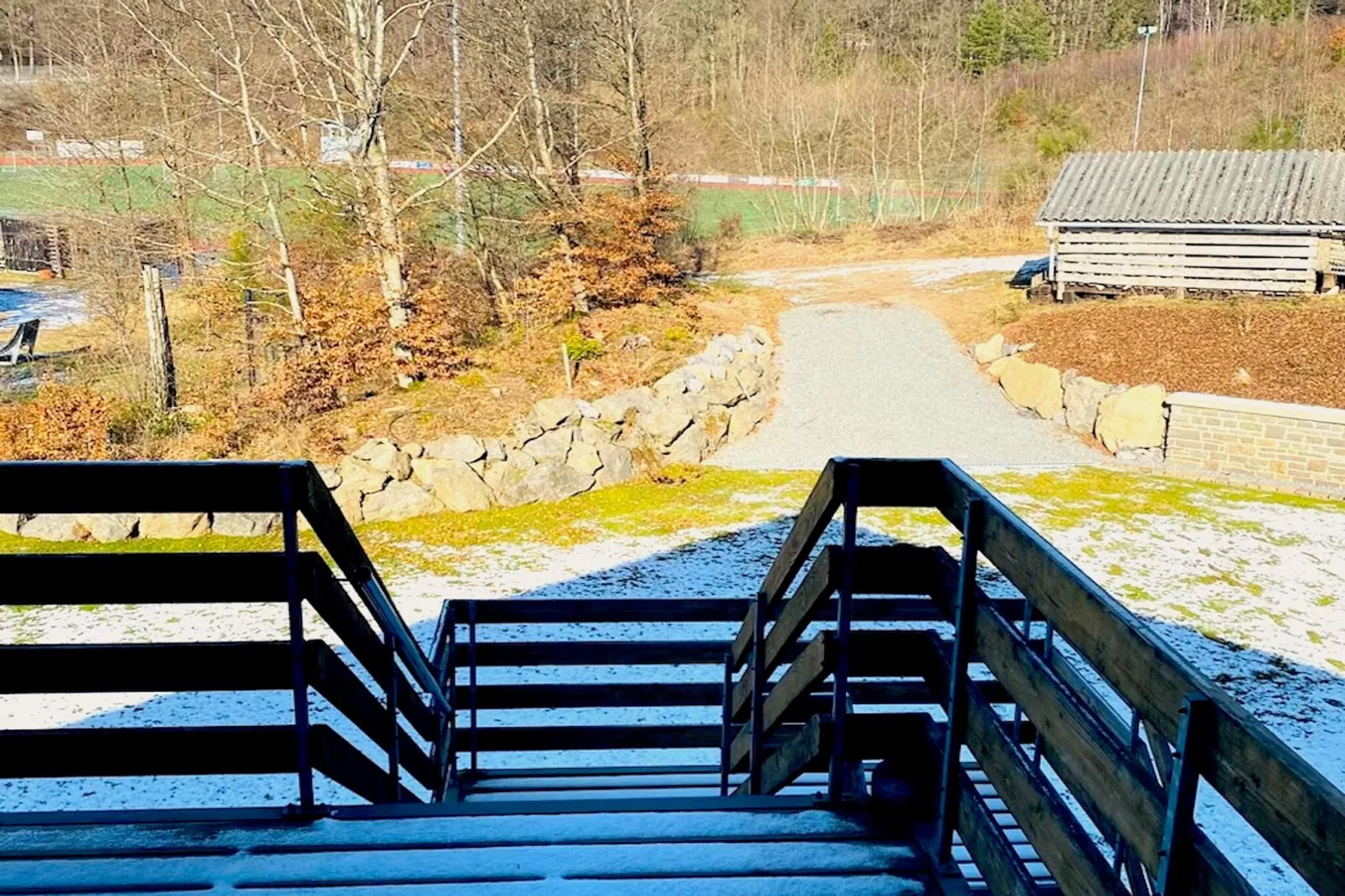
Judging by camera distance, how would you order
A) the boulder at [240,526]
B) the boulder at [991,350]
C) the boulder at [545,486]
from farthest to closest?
the boulder at [991,350] → the boulder at [545,486] → the boulder at [240,526]

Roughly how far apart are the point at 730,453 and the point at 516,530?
3864mm

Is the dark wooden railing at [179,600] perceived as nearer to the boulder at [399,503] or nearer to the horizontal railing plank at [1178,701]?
the horizontal railing plank at [1178,701]

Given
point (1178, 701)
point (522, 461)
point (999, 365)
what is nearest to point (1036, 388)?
point (999, 365)

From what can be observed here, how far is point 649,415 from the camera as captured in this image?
13539 mm

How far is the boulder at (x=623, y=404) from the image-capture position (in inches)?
524

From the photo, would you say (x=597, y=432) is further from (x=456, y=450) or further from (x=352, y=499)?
(x=352, y=499)

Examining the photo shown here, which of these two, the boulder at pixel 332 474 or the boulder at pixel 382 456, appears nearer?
the boulder at pixel 332 474

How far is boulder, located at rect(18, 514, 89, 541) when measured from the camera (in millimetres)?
10477

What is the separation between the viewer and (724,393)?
14789 millimetres

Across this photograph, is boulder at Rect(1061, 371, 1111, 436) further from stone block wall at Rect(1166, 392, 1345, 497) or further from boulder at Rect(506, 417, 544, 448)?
boulder at Rect(506, 417, 544, 448)

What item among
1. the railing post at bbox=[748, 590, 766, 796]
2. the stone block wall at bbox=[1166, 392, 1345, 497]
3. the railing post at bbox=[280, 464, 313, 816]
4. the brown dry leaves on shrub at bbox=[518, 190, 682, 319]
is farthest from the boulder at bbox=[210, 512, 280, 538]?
the stone block wall at bbox=[1166, 392, 1345, 497]

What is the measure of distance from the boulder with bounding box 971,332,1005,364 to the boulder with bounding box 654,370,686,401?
5.62 m

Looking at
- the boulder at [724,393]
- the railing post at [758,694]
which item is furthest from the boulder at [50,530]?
the railing post at [758,694]

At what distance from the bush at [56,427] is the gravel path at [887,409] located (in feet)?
24.1
